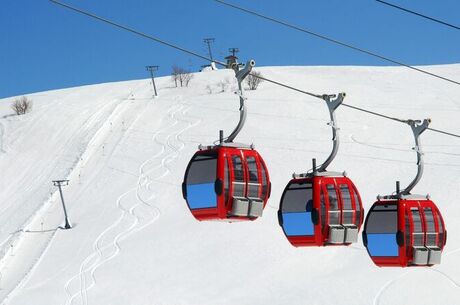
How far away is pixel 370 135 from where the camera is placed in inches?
1863

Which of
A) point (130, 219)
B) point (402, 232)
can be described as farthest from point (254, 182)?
point (130, 219)

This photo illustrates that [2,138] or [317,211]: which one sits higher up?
[2,138]

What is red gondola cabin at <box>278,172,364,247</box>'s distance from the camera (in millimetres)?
11734

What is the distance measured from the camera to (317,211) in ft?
38.2

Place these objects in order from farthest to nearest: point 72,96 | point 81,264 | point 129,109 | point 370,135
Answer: point 72,96
point 129,109
point 370,135
point 81,264

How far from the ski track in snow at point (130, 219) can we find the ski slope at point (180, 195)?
11 centimetres

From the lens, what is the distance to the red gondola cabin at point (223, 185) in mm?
11172

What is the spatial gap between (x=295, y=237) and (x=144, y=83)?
6503cm

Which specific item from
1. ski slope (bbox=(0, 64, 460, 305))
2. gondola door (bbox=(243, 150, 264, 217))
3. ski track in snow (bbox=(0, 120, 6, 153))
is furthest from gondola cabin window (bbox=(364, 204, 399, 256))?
ski track in snow (bbox=(0, 120, 6, 153))

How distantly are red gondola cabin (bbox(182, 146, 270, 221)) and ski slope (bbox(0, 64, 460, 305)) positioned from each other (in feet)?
44.2

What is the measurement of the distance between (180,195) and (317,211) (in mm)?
27890

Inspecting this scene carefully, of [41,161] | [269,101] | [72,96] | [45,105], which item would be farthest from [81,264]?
[72,96]

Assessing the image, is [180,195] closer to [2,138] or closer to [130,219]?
[130,219]

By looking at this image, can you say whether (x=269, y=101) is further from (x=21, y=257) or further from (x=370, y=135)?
(x=21, y=257)
